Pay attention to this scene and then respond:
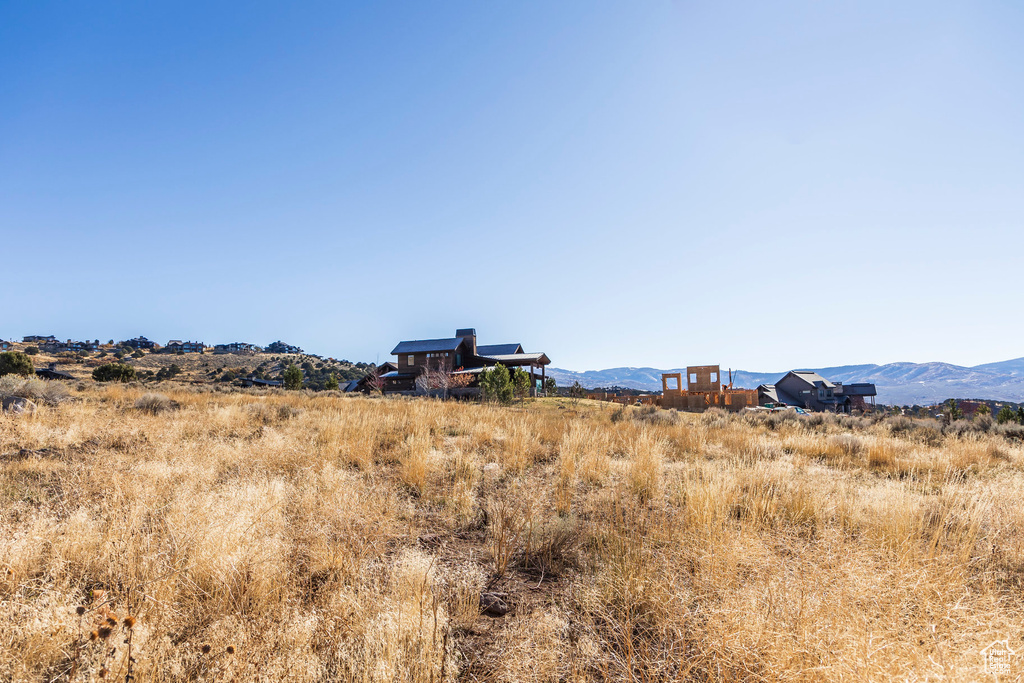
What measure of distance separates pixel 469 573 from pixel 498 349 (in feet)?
175

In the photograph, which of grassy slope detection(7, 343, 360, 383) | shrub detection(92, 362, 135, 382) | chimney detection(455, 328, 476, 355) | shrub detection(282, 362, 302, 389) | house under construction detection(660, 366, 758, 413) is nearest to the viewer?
house under construction detection(660, 366, 758, 413)

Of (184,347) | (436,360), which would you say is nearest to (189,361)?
(184,347)

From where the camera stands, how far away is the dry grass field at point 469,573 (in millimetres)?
2277

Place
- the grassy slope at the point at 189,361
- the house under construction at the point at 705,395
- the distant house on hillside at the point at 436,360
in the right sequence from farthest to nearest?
the grassy slope at the point at 189,361 → the distant house on hillside at the point at 436,360 → the house under construction at the point at 705,395

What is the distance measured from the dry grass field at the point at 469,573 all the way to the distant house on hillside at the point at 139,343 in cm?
8807

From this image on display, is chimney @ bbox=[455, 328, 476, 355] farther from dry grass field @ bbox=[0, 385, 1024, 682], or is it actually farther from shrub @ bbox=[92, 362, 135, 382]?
dry grass field @ bbox=[0, 385, 1024, 682]

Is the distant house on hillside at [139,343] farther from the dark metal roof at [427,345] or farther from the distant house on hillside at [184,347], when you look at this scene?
the dark metal roof at [427,345]

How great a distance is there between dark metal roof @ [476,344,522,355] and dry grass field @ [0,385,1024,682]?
49.2 meters

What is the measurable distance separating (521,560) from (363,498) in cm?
194

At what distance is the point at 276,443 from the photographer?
6820 millimetres

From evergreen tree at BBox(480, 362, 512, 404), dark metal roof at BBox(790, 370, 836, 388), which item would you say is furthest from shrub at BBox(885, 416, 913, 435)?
dark metal roof at BBox(790, 370, 836, 388)

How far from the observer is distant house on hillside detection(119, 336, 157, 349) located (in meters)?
74.6

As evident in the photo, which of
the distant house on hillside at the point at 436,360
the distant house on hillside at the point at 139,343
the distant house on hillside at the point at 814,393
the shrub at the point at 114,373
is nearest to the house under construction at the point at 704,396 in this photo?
the distant house on hillside at the point at 436,360

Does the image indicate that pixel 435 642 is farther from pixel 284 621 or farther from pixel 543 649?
pixel 284 621
